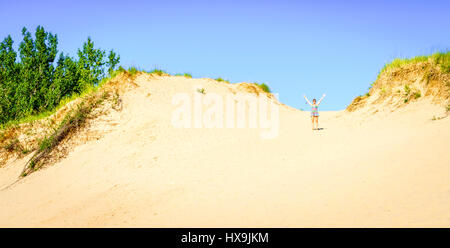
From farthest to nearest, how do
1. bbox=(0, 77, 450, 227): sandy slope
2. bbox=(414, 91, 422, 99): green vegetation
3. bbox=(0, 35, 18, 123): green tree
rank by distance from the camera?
bbox=(0, 35, 18, 123): green tree
bbox=(414, 91, 422, 99): green vegetation
bbox=(0, 77, 450, 227): sandy slope

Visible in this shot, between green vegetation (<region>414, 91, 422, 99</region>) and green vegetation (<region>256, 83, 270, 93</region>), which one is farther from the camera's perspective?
green vegetation (<region>256, 83, 270, 93</region>)

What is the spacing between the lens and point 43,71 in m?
31.0

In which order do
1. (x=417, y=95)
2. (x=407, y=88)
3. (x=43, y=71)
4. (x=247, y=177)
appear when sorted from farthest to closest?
(x=43, y=71), (x=407, y=88), (x=417, y=95), (x=247, y=177)

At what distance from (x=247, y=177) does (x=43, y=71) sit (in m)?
28.4

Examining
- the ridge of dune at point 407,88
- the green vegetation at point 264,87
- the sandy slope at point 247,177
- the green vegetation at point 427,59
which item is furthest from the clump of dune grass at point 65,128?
the green vegetation at point 427,59

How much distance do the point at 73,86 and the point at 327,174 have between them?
2856 cm

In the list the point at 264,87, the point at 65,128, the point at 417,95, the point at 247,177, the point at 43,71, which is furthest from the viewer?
the point at 43,71

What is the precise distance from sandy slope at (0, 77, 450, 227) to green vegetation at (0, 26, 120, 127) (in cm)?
1724

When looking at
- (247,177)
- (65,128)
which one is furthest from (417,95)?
(65,128)

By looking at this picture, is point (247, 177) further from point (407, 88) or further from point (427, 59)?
point (427, 59)

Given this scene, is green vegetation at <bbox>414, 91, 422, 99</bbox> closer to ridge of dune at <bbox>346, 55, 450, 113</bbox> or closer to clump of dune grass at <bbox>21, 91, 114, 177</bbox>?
ridge of dune at <bbox>346, 55, 450, 113</bbox>

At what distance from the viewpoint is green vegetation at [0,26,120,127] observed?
97.0ft

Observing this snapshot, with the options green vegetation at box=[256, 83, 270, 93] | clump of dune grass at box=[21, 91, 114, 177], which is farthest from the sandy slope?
green vegetation at box=[256, 83, 270, 93]
